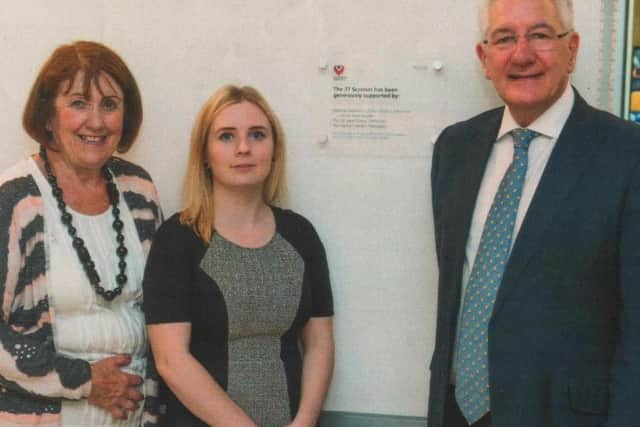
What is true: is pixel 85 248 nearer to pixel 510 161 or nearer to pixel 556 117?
pixel 510 161

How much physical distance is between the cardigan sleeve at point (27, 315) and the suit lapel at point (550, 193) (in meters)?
1.08

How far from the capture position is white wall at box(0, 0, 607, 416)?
7.18ft

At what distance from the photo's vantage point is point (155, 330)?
2023mm

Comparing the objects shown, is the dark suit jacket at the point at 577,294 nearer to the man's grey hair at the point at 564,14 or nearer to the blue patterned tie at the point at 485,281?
the blue patterned tie at the point at 485,281

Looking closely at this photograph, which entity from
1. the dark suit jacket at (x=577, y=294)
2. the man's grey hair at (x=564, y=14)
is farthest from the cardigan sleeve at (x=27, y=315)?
the man's grey hair at (x=564, y=14)

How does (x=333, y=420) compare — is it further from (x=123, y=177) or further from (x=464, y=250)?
(x=123, y=177)

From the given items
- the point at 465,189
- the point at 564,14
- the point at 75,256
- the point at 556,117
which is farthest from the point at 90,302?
the point at 564,14

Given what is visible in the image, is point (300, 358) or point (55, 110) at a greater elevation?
point (55, 110)

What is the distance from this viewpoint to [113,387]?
2053 mm

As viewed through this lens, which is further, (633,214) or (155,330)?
(155,330)

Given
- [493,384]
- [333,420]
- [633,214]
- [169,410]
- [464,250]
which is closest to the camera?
[633,214]

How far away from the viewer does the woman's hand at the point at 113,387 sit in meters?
2.04

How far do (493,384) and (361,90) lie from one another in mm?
883

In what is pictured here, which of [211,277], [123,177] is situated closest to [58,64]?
[123,177]
